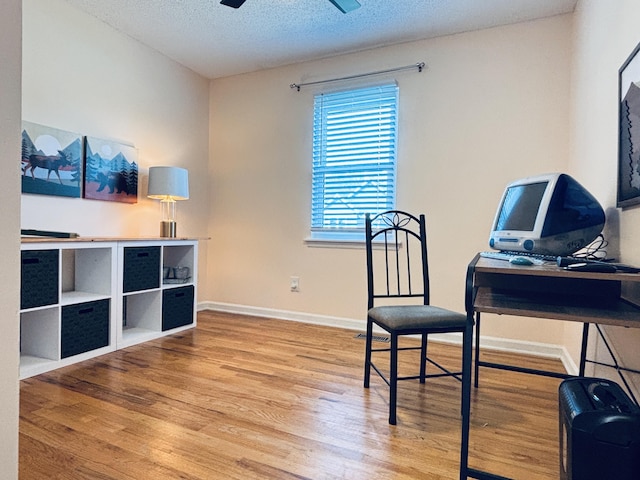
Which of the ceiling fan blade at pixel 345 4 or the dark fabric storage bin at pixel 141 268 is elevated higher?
the ceiling fan blade at pixel 345 4

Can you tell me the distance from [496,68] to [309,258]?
220 cm

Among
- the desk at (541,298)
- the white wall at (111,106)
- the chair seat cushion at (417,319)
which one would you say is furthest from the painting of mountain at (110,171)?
the desk at (541,298)

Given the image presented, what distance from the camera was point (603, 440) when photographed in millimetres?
1027

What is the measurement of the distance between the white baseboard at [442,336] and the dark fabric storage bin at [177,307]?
0.75 metres

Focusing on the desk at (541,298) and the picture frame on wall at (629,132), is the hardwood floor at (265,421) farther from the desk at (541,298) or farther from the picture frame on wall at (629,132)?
the picture frame on wall at (629,132)

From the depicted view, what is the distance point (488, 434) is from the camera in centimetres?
169

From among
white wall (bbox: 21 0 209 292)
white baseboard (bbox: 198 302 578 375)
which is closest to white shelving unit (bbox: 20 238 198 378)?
white wall (bbox: 21 0 209 292)

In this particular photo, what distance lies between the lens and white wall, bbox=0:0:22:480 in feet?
3.22

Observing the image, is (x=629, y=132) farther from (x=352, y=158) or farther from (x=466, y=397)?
(x=352, y=158)

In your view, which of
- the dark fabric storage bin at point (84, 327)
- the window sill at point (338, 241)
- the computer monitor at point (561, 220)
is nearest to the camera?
the computer monitor at point (561, 220)

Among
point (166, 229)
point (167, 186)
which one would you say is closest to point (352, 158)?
point (167, 186)

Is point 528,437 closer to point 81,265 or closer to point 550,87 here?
point 550,87

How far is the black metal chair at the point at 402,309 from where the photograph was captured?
5.89 feet

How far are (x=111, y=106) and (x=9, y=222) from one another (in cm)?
256
